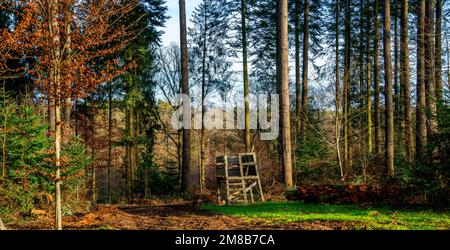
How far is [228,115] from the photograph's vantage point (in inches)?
1159

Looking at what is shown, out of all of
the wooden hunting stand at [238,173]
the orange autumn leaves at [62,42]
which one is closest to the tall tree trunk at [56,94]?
the orange autumn leaves at [62,42]

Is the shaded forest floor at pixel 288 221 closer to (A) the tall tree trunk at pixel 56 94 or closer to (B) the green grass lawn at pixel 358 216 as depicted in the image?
(B) the green grass lawn at pixel 358 216

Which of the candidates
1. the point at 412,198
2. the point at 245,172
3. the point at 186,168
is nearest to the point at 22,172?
the point at 245,172

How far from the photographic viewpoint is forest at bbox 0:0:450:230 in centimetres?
763

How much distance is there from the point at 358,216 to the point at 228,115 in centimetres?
2143

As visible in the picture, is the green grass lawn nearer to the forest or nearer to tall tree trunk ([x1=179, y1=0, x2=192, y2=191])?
the forest

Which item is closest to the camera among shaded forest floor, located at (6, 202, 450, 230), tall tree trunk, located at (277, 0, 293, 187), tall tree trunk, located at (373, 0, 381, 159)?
shaded forest floor, located at (6, 202, 450, 230)

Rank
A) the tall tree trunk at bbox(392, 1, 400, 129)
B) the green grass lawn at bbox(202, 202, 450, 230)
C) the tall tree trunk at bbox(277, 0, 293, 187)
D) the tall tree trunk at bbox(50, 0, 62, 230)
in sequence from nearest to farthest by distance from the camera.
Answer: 1. the tall tree trunk at bbox(50, 0, 62, 230)
2. the green grass lawn at bbox(202, 202, 450, 230)
3. the tall tree trunk at bbox(277, 0, 293, 187)
4. the tall tree trunk at bbox(392, 1, 400, 129)

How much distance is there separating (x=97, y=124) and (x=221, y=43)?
1001cm

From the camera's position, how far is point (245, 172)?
556 inches

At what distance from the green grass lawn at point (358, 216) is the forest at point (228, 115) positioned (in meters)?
0.05

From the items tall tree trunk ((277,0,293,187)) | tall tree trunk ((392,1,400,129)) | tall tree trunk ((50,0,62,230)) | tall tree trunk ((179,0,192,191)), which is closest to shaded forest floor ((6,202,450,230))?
tall tree trunk ((50,0,62,230))

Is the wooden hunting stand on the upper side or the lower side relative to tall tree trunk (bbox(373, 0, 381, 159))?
lower

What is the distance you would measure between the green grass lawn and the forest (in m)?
0.05
